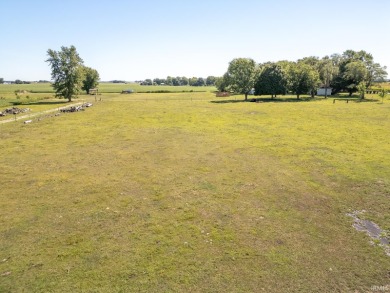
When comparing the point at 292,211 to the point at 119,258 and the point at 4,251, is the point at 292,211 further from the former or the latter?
the point at 4,251

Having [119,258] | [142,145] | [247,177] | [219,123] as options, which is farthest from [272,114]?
[119,258]

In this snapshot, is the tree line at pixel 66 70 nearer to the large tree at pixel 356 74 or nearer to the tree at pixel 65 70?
the tree at pixel 65 70

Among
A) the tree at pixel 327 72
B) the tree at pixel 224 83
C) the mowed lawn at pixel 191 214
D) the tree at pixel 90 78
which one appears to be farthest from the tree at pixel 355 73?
the tree at pixel 90 78

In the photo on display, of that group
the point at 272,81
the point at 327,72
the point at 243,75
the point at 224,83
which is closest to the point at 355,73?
the point at 327,72

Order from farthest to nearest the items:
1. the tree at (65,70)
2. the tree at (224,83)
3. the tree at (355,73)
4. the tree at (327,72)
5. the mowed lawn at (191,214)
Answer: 1. the tree at (224,83)
2. the tree at (327,72)
3. the tree at (355,73)
4. the tree at (65,70)
5. the mowed lawn at (191,214)

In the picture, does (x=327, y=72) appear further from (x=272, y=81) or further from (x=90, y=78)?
(x=90, y=78)

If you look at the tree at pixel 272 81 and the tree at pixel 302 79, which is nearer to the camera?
the tree at pixel 272 81

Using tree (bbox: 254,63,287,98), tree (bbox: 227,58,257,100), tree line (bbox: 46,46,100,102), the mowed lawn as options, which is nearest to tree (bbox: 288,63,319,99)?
tree (bbox: 254,63,287,98)

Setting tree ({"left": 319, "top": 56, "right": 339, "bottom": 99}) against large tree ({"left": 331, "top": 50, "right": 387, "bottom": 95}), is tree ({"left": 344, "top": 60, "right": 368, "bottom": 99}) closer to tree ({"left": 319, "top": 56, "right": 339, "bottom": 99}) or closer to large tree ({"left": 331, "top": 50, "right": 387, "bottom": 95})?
large tree ({"left": 331, "top": 50, "right": 387, "bottom": 95})
